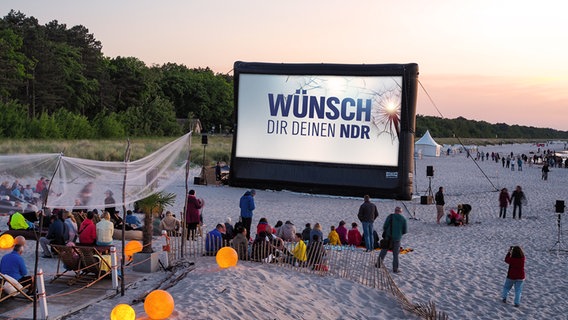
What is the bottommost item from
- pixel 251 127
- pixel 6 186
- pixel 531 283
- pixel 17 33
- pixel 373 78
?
pixel 531 283

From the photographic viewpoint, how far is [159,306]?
21.5 feet

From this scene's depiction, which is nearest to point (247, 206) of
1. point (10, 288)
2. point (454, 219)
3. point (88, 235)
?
point (88, 235)

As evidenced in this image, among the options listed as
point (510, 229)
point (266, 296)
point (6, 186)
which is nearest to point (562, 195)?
point (510, 229)

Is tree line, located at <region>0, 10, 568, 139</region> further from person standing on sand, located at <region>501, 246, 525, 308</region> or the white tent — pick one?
person standing on sand, located at <region>501, 246, 525, 308</region>

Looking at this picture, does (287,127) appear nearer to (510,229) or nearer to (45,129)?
(510,229)

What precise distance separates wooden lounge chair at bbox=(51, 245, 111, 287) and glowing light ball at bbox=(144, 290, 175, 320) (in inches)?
77.8

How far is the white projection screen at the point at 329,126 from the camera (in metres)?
18.8

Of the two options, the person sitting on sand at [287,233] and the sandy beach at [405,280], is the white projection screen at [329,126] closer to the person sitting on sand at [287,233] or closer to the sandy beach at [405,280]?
the sandy beach at [405,280]

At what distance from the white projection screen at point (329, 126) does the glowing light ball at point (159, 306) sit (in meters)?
13.0

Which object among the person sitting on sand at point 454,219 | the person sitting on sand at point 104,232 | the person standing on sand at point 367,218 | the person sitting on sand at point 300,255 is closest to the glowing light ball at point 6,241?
the person sitting on sand at point 104,232

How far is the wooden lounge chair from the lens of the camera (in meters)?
8.34

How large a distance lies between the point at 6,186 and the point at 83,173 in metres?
1.00

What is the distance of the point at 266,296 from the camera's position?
788 cm

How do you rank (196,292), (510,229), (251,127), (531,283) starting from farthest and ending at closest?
(251,127), (510,229), (531,283), (196,292)
